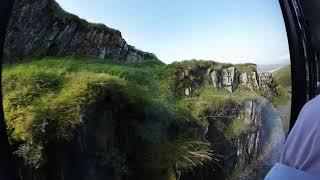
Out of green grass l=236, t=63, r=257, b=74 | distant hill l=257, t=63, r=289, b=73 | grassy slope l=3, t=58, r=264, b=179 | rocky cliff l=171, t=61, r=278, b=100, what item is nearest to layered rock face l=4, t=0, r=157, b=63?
grassy slope l=3, t=58, r=264, b=179

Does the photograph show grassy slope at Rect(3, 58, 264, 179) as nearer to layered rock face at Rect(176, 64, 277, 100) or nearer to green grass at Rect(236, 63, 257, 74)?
layered rock face at Rect(176, 64, 277, 100)

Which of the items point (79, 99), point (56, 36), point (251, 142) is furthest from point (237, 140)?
point (56, 36)

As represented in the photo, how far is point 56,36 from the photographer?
7.22ft

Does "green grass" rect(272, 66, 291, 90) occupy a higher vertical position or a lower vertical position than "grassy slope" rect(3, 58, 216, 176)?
higher

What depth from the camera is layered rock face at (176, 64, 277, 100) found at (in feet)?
7.64

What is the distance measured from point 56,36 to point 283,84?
2.95 feet

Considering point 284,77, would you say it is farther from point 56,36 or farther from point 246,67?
point 56,36

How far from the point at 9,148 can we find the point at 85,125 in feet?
0.86

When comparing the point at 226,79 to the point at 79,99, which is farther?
the point at 226,79

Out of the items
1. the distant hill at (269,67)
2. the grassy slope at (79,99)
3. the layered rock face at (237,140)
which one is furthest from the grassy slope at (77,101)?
the distant hill at (269,67)

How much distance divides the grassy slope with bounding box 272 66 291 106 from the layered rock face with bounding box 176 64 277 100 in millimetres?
20

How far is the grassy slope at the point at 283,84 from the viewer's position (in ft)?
Answer: 8.16

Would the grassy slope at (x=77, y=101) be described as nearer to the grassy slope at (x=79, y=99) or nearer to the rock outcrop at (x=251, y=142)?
the grassy slope at (x=79, y=99)

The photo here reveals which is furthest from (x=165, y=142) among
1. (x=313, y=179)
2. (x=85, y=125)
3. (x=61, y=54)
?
(x=313, y=179)
